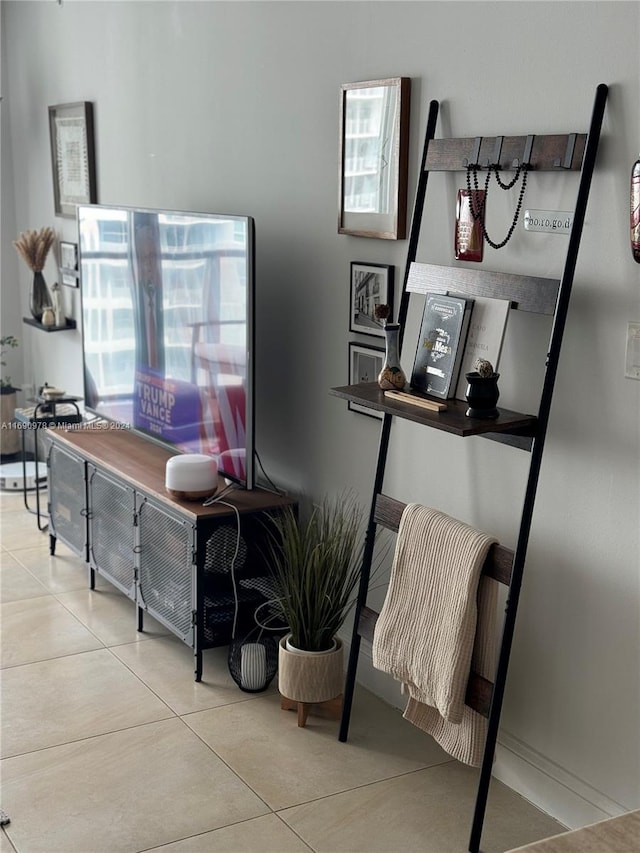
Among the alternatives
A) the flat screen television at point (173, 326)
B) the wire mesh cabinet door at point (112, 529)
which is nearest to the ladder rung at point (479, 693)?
the flat screen television at point (173, 326)

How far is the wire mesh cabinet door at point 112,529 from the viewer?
3.68 meters

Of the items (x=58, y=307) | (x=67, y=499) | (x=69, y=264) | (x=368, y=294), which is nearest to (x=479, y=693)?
(x=368, y=294)

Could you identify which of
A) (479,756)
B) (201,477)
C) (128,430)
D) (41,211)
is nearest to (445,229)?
(201,477)

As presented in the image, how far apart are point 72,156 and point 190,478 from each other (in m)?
2.41

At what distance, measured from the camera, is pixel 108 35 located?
447cm

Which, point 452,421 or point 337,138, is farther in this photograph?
point 337,138

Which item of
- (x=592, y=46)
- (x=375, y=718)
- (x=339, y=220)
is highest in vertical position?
(x=592, y=46)

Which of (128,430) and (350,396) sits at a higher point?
(350,396)

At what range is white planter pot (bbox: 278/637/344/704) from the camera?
2955mm

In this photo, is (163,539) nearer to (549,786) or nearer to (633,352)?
(549,786)

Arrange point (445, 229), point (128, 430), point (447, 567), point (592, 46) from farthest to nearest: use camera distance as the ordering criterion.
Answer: point (128, 430), point (445, 229), point (447, 567), point (592, 46)

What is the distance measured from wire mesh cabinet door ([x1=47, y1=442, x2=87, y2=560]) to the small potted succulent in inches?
82.4

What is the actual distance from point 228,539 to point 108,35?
2.51 meters

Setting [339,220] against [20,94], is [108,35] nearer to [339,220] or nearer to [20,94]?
[20,94]
